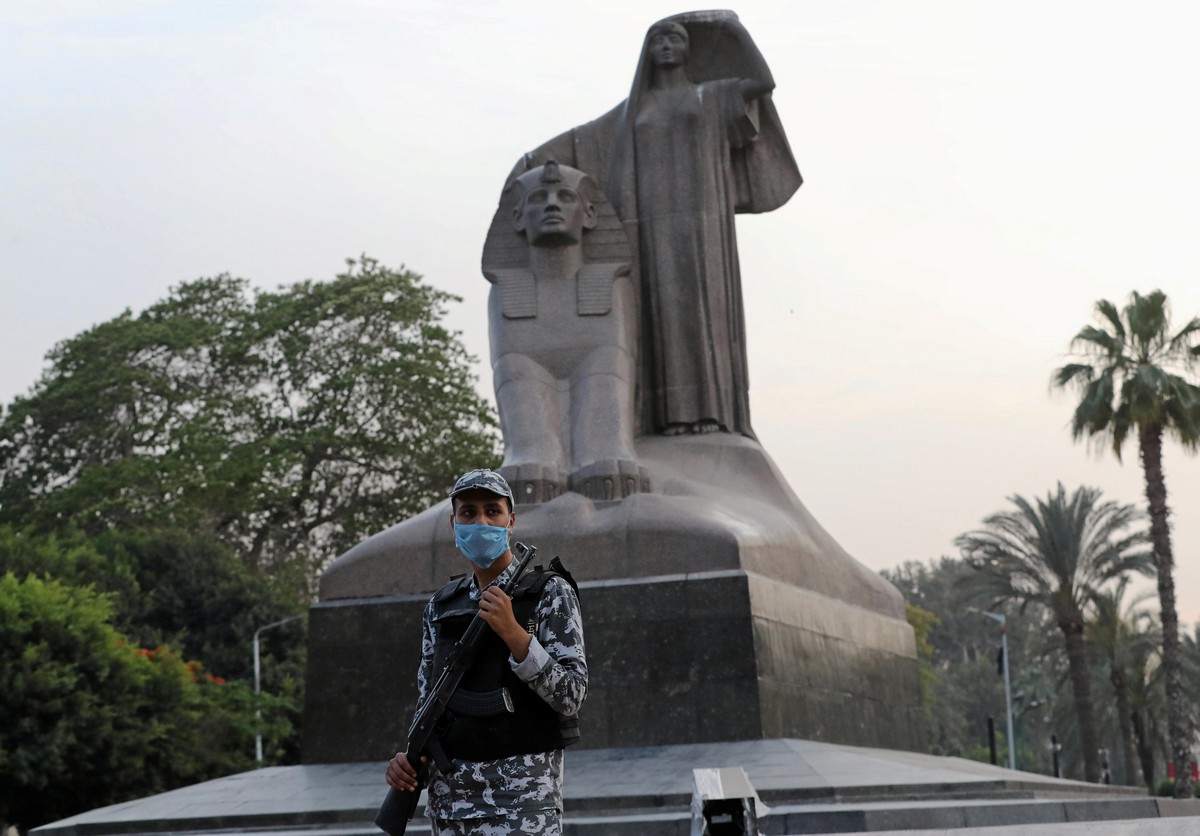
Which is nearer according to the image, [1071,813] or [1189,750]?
[1071,813]

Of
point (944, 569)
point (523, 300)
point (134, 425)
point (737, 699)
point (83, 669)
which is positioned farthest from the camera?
point (944, 569)

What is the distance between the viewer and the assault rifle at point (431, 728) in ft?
12.9

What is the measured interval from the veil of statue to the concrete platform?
0.57 m

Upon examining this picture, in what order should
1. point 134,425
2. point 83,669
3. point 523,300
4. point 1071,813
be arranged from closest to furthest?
point 1071,813
point 523,300
point 83,669
point 134,425

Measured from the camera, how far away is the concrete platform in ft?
25.5

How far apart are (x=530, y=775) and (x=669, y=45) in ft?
29.5

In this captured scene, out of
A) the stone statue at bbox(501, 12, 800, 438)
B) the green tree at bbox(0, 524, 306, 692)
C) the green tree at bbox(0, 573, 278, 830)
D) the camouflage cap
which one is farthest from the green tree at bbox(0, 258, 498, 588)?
the camouflage cap

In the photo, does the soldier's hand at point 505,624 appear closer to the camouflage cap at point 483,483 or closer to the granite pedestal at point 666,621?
the camouflage cap at point 483,483

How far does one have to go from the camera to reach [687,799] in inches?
328

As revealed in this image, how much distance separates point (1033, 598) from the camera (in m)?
33.3

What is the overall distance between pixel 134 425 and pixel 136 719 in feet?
43.4

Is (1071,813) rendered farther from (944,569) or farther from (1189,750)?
(944,569)

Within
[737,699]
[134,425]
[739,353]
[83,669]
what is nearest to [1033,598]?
[134,425]

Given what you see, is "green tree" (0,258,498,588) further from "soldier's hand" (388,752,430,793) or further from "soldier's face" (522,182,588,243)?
"soldier's hand" (388,752,430,793)
